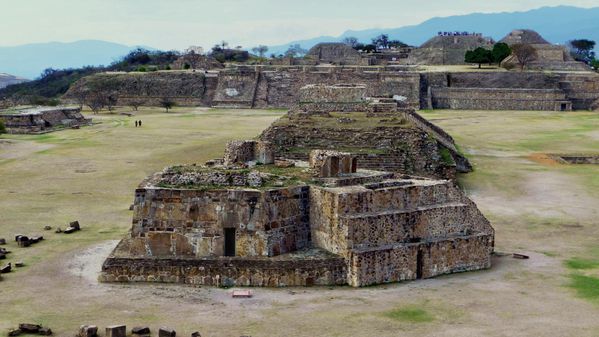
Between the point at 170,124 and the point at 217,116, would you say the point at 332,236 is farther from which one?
the point at 217,116

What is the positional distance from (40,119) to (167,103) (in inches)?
677

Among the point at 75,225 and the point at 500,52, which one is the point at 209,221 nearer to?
the point at 75,225

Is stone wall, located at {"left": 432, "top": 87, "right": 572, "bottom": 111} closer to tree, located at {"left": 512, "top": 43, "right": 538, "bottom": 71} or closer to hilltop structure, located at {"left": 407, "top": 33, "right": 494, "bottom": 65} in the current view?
tree, located at {"left": 512, "top": 43, "right": 538, "bottom": 71}

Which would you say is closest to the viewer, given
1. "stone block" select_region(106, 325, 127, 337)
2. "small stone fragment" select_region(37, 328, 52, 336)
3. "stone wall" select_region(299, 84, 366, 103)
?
"stone block" select_region(106, 325, 127, 337)

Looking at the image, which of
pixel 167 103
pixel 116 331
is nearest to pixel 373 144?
pixel 116 331

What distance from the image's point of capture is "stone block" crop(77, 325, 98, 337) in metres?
16.0

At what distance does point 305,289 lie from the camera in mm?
19672

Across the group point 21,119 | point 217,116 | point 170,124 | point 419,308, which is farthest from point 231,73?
point 419,308

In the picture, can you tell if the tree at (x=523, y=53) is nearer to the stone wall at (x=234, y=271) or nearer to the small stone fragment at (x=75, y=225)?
the small stone fragment at (x=75, y=225)

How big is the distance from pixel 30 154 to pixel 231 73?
3769cm

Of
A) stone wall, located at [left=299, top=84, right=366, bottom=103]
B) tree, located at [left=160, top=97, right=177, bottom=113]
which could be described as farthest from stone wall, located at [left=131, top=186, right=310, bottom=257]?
tree, located at [left=160, top=97, right=177, bottom=113]

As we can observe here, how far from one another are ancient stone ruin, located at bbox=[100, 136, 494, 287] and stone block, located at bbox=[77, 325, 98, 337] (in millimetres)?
4107

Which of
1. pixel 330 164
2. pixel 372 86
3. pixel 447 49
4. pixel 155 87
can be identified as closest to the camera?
pixel 330 164

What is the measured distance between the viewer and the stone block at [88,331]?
631 inches
